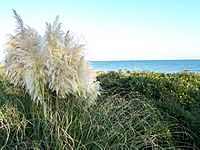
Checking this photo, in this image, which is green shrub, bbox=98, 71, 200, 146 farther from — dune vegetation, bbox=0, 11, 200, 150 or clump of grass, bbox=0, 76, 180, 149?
clump of grass, bbox=0, 76, 180, 149

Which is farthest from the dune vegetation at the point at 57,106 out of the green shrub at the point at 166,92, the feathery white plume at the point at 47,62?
the green shrub at the point at 166,92

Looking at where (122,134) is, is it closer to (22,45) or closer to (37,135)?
(37,135)

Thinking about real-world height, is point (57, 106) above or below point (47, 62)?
below

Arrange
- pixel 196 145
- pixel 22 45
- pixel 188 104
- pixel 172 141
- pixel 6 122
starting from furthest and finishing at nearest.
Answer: pixel 188 104 → pixel 196 145 → pixel 172 141 → pixel 6 122 → pixel 22 45

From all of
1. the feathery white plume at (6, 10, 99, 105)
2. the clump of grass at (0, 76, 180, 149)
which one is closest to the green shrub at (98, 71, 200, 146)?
the clump of grass at (0, 76, 180, 149)

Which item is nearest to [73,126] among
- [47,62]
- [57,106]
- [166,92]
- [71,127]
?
[71,127]

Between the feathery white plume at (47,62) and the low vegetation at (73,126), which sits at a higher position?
the feathery white plume at (47,62)

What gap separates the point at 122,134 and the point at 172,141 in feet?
2.90

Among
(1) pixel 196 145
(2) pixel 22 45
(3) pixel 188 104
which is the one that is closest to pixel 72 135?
(2) pixel 22 45

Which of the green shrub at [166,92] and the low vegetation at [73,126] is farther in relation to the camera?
the green shrub at [166,92]

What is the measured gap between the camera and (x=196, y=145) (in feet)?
15.4

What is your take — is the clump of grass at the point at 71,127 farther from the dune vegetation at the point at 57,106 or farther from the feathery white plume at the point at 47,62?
the feathery white plume at the point at 47,62

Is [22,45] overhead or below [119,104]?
overhead

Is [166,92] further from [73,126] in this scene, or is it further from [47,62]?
[47,62]
